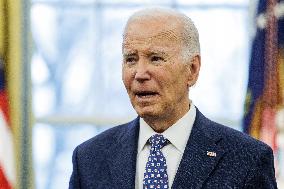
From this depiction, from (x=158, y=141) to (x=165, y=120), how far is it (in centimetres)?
7

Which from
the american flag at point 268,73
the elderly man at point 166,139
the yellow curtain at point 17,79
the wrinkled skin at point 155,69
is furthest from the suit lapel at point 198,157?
the yellow curtain at point 17,79

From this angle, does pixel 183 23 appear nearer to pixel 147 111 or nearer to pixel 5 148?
pixel 147 111

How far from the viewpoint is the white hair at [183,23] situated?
2000mm

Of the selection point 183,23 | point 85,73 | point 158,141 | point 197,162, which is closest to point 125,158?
point 158,141

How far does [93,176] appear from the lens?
2039mm

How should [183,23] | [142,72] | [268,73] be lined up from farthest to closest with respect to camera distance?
1. [268,73]
2. [183,23]
3. [142,72]

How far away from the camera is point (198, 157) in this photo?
2.01 m

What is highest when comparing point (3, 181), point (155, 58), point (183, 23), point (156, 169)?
point (183, 23)

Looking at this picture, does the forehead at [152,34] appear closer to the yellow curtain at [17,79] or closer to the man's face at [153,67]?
the man's face at [153,67]

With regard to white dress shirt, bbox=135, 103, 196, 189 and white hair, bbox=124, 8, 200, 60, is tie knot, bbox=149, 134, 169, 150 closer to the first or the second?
white dress shirt, bbox=135, 103, 196, 189

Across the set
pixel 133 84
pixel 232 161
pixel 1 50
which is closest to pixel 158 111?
pixel 133 84

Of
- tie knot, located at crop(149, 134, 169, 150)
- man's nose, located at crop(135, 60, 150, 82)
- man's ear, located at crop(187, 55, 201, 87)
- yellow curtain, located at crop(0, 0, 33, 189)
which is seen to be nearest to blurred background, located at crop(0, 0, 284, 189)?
yellow curtain, located at crop(0, 0, 33, 189)

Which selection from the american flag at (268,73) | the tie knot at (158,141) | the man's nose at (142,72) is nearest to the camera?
the man's nose at (142,72)

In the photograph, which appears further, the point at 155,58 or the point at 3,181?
the point at 3,181
